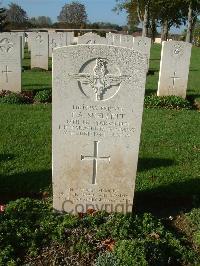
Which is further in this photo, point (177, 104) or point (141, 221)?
point (177, 104)

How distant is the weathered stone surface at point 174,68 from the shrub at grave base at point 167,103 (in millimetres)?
735

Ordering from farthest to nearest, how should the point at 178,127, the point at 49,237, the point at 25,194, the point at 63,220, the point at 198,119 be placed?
the point at 198,119, the point at 178,127, the point at 25,194, the point at 63,220, the point at 49,237

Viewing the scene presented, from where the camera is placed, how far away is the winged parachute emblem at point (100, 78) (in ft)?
15.3

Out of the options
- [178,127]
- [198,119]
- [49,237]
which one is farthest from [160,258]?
[198,119]

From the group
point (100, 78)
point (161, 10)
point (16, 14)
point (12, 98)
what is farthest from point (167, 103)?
point (16, 14)

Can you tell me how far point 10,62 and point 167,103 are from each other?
4.86m

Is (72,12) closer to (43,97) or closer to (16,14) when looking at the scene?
(16,14)

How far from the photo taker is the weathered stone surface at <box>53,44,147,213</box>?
4.65 metres

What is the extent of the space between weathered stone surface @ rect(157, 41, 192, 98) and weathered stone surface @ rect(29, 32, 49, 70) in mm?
8366

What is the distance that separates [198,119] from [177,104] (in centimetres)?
170

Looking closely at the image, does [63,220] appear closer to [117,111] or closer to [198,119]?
[117,111]

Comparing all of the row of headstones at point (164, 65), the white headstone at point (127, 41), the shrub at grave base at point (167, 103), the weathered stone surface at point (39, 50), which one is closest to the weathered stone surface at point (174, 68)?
the row of headstones at point (164, 65)

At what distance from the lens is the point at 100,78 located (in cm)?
471

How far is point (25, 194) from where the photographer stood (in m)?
6.06
